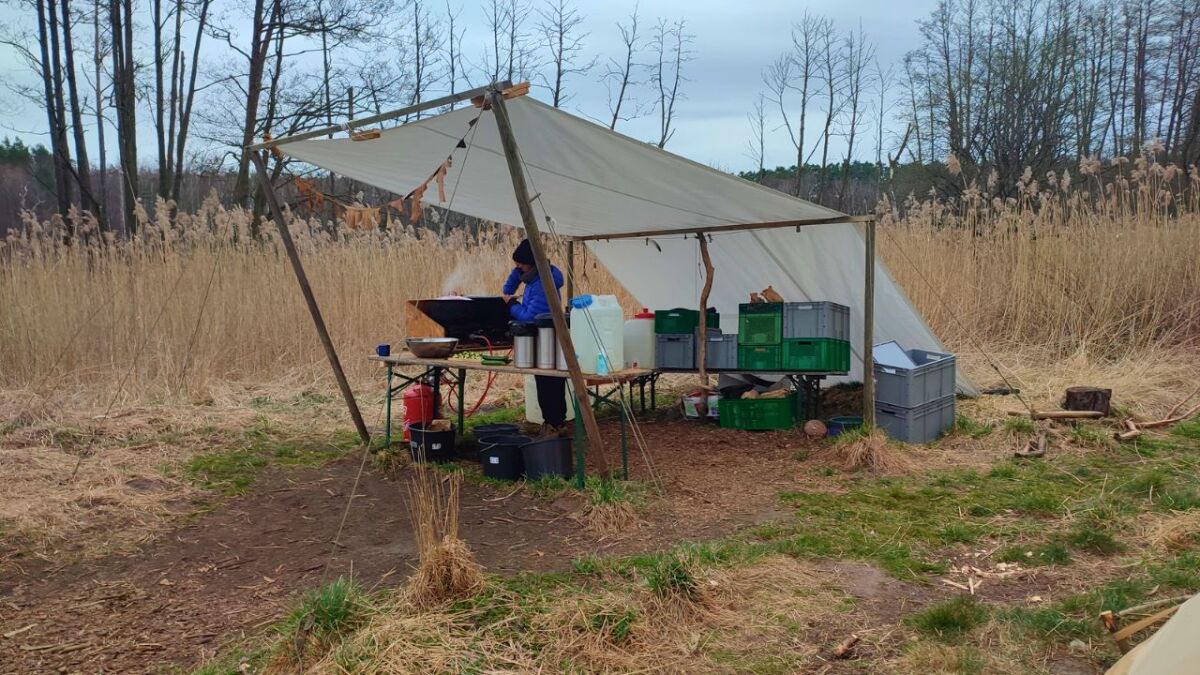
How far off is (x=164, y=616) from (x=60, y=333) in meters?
4.77

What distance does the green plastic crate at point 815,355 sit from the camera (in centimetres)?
523

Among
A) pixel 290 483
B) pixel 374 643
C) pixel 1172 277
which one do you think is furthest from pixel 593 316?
pixel 1172 277

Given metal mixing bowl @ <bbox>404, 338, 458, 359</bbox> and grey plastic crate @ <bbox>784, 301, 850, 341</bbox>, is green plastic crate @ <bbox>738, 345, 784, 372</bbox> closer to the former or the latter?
grey plastic crate @ <bbox>784, 301, 850, 341</bbox>

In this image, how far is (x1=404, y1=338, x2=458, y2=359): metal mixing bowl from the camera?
4793mm

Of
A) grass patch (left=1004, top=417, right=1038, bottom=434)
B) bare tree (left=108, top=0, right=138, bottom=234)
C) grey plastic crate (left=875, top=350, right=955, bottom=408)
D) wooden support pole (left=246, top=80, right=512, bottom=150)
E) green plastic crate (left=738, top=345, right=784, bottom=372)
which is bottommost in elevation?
grass patch (left=1004, top=417, right=1038, bottom=434)

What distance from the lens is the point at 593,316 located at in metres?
4.37

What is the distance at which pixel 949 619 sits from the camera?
98.8 inches

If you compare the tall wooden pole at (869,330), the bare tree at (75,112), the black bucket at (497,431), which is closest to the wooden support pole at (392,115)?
the black bucket at (497,431)

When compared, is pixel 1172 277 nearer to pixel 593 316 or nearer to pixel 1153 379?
pixel 1153 379

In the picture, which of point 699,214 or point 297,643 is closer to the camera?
point 297,643

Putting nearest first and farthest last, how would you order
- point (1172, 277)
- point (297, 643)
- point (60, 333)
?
point (297, 643) < point (60, 333) < point (1172, 277)

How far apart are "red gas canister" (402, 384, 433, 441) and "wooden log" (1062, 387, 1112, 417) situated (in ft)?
13.5

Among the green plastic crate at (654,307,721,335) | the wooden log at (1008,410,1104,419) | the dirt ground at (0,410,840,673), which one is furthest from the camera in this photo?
the green plastic crate at (654,307,721,335)

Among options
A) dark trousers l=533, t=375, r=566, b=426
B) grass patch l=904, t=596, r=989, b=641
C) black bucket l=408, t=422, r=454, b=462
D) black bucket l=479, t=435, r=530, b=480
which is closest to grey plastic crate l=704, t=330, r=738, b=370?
dark trousers l=533, t=375, r=566, b=426
